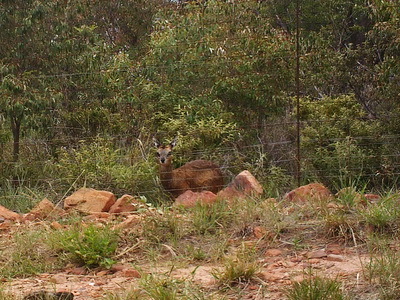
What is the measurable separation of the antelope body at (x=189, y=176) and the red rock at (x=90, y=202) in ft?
5.80

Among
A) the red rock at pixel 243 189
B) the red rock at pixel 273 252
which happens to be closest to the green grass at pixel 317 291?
the red rock at pixel 273 252

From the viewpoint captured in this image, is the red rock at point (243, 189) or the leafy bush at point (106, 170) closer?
the red rock at point (243, 189)

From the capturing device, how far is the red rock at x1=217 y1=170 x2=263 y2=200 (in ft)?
25.6

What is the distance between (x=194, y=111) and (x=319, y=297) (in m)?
7.32

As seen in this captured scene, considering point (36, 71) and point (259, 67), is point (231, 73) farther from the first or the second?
point (36, 71)

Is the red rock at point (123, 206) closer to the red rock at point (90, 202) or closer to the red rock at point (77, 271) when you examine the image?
the red rock at point (90, 202)

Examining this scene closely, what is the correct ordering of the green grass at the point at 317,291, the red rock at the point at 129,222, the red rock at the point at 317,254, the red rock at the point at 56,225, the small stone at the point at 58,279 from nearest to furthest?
the green grass at the point at 317,291 → the small stone at the point at 58,279 → the red rock at the point at 317,254 → the red rock at the point at 129,222 → the red rock at the point at 56,225

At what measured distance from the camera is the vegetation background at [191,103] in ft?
33.2

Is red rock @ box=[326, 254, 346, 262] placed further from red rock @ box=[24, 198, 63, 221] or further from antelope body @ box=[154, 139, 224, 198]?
antelope body @ box=[154, 139, 224, 198]

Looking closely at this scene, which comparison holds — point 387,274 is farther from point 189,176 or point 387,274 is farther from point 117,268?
point 189,176

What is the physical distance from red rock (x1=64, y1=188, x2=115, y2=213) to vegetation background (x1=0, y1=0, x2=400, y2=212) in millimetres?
1441

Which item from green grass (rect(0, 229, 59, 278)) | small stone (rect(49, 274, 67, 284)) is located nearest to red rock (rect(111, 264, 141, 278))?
small stone (rect(49, 274, 67, 284))

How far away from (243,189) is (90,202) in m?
1.85

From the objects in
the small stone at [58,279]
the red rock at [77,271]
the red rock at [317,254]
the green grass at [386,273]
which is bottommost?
the red rock at [77,271]
